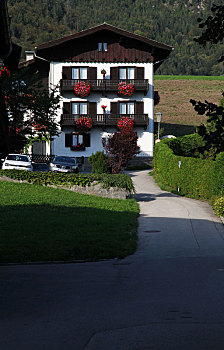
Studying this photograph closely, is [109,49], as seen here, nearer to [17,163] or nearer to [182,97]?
[17,163]

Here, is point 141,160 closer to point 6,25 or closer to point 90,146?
point 90,146

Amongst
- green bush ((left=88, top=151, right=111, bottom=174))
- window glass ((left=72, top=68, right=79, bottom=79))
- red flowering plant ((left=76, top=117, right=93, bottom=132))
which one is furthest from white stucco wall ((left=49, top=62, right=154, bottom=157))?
green bush ((left=88, top=151, right=111, bottom=174))

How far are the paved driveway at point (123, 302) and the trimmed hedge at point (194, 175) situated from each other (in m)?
8.97

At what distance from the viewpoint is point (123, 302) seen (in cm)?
830

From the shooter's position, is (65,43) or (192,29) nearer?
(65,43)

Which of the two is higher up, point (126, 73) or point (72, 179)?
point (126, 73)

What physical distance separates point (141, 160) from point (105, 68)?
981cm

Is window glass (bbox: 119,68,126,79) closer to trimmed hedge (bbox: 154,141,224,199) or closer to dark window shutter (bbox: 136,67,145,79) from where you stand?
dark window shutter (bbox: 136,67,145,79)

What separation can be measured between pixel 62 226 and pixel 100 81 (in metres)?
34.3

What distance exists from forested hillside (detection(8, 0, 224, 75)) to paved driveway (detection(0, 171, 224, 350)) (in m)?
128

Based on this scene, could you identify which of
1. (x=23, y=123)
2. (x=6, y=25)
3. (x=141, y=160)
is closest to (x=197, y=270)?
(x=6, y=25)

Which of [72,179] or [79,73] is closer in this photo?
[72,179]

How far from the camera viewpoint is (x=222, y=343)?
6137 mm

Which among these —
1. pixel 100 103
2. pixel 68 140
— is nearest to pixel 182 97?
pixel 100 103
